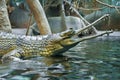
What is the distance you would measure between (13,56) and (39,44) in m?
0.44

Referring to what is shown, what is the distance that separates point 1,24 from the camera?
6.20m

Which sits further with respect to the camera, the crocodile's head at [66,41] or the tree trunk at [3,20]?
the tree trunk at [3,20]

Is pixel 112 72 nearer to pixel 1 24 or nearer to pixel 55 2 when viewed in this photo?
pixel 1 24

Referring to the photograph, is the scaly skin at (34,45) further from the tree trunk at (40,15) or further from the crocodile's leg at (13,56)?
the tree trunk at (40,15)

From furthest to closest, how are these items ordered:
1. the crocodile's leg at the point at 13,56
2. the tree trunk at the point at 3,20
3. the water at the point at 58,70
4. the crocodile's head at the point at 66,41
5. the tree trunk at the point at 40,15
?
the tree trunk at the point at 40,15 < the tree trunk at the point at 3,20 < the crocodile's head at the point at 66,41 < the crocodile's leg at the point at 13,56 < the water at the point at 58,70

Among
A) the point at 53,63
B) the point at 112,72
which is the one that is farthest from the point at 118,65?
the point at 53,63

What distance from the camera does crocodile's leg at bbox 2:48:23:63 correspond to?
13.0ft

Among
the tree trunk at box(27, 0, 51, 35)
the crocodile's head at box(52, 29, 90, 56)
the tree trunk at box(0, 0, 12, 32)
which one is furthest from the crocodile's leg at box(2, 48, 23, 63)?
the tree trunk at box(27, 0, 51, 35)

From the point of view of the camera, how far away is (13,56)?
13.3 feet

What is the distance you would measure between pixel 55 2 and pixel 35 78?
10.7 metres

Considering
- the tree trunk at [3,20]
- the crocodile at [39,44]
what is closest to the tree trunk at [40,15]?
the tree trunk at [3,20]

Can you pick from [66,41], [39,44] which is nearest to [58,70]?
[66,41]

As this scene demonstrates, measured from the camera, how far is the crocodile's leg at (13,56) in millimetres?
3949

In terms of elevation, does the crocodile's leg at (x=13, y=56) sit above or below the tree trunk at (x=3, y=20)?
below
